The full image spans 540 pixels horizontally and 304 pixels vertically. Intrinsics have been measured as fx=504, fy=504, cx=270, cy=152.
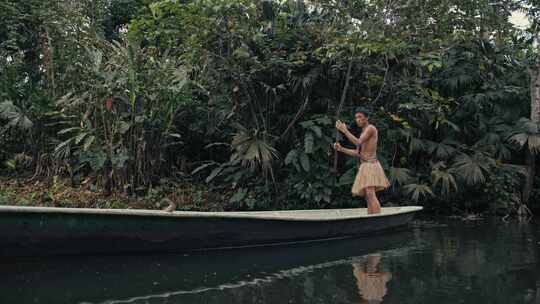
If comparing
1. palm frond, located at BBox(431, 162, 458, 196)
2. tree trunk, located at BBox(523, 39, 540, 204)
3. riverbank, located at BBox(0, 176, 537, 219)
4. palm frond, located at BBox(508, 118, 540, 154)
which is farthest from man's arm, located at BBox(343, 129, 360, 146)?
tree trunk, located at BBox(523, 39, 540, 204)

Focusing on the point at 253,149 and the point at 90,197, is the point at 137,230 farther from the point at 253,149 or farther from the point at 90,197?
the point at 90,197

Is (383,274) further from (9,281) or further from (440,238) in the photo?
(9,281)

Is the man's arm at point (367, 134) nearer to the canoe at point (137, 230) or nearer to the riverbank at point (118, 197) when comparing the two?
the canoe at point (137, 230)

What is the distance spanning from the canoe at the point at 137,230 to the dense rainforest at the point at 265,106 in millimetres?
2203

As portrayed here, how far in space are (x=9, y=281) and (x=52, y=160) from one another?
16.4ft

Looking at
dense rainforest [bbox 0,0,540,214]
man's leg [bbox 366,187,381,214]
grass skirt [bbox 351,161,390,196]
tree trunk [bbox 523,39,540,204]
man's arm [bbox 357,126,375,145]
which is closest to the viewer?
man's arm [bbox 357,126,375,145]

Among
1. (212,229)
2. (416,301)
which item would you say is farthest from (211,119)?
(416,301)

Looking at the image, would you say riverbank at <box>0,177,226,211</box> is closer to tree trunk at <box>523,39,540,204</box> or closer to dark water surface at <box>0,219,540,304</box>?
dark water surface at <box>0,219,540,304</box>

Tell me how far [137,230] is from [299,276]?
5.28 ft

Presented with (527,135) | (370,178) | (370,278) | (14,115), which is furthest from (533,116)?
(14,115)

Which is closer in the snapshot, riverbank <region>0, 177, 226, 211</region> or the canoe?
the canoe

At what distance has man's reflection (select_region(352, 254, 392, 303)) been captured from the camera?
3.79 metres

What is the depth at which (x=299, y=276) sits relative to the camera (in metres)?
4.47

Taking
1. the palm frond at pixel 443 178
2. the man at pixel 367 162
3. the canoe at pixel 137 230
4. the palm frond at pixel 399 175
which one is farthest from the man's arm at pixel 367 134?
the palm frond at pixel 443 178
